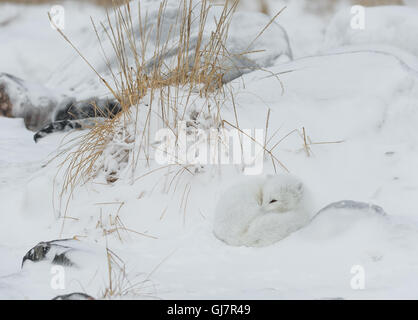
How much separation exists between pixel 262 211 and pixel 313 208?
0.71 ft

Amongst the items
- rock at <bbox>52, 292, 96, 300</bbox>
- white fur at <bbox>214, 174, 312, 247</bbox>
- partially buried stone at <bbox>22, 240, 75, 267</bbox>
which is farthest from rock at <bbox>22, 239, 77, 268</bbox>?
white fur at <bbox>214, 174, 312, 247</bbox>

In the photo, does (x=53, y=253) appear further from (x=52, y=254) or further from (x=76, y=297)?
(x=76, y=297)

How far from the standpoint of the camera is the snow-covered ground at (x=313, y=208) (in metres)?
2.09

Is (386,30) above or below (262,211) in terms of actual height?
above

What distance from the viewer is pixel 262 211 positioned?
250 cm

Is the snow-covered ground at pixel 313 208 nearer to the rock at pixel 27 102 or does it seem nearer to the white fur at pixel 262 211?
the white fur at pixel 262 211

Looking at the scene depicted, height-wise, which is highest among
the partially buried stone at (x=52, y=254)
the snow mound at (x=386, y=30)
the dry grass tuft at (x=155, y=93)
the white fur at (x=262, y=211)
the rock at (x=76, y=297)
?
the snow mound at (x=386, y=30)

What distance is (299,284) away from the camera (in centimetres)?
204

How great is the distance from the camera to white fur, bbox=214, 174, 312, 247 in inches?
94.3

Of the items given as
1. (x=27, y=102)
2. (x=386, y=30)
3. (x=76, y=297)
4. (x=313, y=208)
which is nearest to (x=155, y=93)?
(x=313, y=208)

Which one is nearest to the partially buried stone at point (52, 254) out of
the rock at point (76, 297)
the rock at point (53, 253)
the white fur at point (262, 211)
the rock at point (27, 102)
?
the rock at point (53, 253)

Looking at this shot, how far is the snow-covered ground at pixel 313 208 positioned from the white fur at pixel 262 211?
0.04 m

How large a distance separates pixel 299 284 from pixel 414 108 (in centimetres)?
142

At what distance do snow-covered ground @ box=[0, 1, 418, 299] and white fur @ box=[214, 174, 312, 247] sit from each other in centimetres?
4
